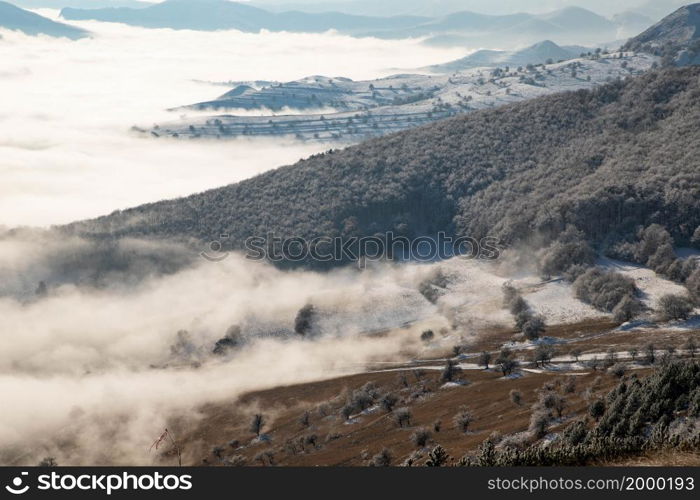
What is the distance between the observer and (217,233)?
174 meters

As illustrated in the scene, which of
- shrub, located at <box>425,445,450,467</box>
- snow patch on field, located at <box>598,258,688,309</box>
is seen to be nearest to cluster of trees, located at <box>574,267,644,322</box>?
snow patch on field, located at <box>598,258,688,309</box>

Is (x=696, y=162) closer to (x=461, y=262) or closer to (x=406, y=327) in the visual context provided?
(x=461, y=262)

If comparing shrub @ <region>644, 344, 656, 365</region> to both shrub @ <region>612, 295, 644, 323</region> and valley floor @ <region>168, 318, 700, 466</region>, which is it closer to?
valley floor @ <region>168, 318, 700, 466</region>

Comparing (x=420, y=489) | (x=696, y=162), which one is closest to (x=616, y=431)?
(x=420, y=489)

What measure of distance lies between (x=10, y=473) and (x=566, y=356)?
73.6 metres

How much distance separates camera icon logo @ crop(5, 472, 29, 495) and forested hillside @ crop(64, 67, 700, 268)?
393 ft

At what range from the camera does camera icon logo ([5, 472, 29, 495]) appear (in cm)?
4097

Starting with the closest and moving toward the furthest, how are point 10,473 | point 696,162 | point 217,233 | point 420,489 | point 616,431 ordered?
point 420,489
point 10,473
point 616,431
point 696,162
point 217,233

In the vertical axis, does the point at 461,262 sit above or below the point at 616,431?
below

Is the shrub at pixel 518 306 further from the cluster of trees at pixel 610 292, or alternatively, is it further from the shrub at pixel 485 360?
the shrub at pixel 485 360

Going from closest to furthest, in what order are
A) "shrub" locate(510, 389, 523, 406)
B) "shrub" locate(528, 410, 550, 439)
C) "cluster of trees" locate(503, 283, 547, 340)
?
"shrub" locate(528, 410, 550, 439)
"shrub" locate(510, 389, 523, 406)
"cluster of trees" locate(503, 283, 547, 340)

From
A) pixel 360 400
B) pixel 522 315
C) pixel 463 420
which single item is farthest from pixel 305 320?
pixel 463 420

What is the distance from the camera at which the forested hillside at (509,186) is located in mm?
148500

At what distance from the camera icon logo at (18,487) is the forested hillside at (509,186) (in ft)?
393
